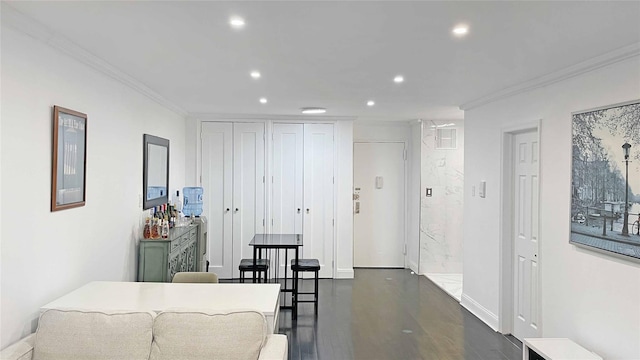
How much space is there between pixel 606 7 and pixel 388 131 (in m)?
5.44

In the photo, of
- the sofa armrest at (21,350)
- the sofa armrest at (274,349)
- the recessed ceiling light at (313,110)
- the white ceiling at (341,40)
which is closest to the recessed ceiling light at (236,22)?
the white ceiling at (341,40)

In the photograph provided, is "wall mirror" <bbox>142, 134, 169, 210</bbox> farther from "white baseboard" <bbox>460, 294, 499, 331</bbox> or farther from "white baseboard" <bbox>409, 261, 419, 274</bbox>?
"white baseboard" <bbox>409, 261, 419, 274</bbox>

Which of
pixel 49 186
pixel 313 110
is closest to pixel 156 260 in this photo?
pixel 49 186

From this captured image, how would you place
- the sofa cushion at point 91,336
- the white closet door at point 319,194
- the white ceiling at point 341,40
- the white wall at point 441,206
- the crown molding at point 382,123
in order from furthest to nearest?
the crown molding at point 382,123
the white wall at point 441,206
the white closet door at point 319,194
the sofa cushion at point 91,336
the white ceiling at point 341,40

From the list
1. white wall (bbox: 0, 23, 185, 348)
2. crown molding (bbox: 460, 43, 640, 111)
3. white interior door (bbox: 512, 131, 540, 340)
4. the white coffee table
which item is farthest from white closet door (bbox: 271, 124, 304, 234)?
the white coffee table

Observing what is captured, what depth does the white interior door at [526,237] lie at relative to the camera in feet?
13.7

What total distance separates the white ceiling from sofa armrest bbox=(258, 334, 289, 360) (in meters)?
1.81

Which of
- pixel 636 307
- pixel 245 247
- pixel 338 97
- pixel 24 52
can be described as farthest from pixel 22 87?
pixel 245 247

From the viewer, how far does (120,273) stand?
4.01 metres

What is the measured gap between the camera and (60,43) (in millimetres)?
Result: 2879

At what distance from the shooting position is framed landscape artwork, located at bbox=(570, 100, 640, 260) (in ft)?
9.48

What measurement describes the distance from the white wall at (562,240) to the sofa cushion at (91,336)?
2989mm

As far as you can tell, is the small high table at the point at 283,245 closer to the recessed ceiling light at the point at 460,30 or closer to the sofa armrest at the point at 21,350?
the sofa armrest at the point at 21,350

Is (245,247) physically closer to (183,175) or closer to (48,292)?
(183,175)
